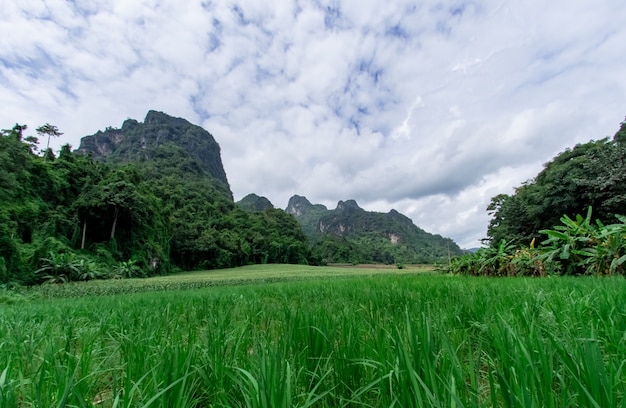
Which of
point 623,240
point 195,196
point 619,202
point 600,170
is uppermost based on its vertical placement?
point 195,196

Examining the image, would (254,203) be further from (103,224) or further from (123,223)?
(103,224)

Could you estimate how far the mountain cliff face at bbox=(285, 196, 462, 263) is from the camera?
248 feet

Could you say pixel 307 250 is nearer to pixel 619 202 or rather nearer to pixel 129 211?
pixel 129 211

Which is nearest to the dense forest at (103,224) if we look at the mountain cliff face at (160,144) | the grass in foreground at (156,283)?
the grass in foreground at (156,283)

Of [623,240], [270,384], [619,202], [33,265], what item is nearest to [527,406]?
[270,384]

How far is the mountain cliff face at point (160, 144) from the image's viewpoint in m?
80.4

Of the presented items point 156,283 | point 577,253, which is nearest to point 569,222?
point 577,253

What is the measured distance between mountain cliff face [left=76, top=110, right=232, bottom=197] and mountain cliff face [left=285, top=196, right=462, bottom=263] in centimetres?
4213

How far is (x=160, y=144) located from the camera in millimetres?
92375

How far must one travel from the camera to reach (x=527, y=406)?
0.59 metres

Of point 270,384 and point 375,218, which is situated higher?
point 375,218

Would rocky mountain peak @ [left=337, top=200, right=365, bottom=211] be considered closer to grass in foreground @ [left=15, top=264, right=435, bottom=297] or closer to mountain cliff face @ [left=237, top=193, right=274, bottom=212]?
mountain cliff face @ [left=237, top=193, right=274, bottom=212]

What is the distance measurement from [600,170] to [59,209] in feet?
137

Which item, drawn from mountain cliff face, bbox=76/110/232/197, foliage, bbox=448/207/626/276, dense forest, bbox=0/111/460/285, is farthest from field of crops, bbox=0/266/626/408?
mountain cliff face, bbox=76/110/232/197
